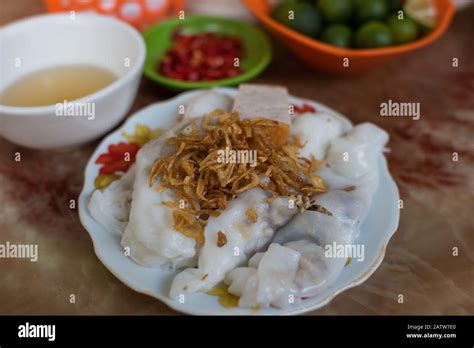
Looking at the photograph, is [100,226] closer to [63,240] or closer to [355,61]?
[63,240]

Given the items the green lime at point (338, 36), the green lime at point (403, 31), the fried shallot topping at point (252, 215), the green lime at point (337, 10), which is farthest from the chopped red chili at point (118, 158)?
the green lime at point (403, 31)

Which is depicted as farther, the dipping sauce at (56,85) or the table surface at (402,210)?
the dipping sauce at (56,85)

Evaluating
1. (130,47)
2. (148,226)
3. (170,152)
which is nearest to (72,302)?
(148,226)

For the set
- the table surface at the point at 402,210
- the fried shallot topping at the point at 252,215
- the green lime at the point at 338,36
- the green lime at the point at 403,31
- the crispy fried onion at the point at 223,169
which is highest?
the green lime at the point at 403,31

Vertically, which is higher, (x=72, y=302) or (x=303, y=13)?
(x=303, y=13)

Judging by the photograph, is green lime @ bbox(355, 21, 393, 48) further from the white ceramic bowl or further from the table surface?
the white ceramic bowl

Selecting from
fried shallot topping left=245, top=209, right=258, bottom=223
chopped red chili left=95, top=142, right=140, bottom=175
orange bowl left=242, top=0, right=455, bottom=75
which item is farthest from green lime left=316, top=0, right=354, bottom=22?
fried shallot topping left=245, top=209, right=258, bottom=223

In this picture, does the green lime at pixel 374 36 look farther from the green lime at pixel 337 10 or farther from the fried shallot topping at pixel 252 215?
the fried shallot topping at pixel 252 215

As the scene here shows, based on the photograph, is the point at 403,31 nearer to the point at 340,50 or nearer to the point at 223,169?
the point at 340,50
